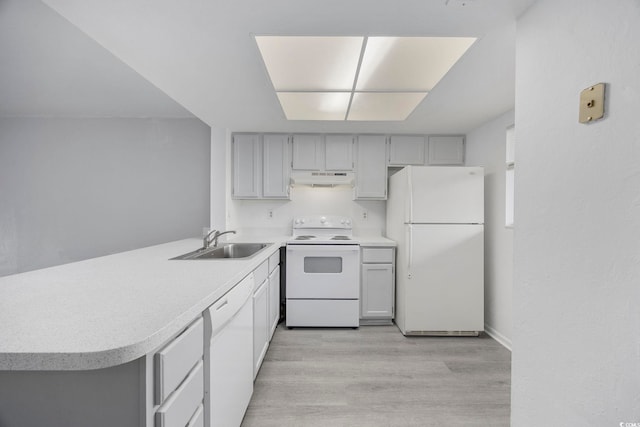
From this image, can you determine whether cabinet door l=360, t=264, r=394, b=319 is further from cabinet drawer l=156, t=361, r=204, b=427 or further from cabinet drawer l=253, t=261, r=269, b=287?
cabinet drawer l=156, t=361, r=204, b=427

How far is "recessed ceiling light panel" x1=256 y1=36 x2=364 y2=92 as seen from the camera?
1.67 metres

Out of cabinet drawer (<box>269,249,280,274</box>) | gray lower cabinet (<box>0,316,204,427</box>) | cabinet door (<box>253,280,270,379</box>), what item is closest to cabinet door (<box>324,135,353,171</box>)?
cabinet drawer (<box>269,249,280,274</box>)

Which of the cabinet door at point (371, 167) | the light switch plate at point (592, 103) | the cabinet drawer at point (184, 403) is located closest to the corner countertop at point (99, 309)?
the cabinet drawer at point (184, 403)

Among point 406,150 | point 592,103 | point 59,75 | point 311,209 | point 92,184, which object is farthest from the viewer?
point 311,209

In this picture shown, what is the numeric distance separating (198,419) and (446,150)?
351cm

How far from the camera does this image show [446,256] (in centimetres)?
280

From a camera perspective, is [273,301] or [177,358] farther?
[273,301]

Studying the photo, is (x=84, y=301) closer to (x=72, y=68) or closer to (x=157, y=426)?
(x=157, y=426)

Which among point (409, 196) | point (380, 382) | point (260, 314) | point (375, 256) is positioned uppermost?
point (409, 196)

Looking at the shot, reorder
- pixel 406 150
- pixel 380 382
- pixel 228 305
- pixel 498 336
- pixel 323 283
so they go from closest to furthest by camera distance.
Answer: pixel 228 305, pixel 380 382, pixel 498 336, pixel 323 283, pixel 406 150

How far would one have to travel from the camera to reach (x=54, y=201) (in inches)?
140

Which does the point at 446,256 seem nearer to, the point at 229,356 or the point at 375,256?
the point at 375,256

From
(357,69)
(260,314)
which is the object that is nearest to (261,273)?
(260,314)

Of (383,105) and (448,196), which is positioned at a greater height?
(383,105)
